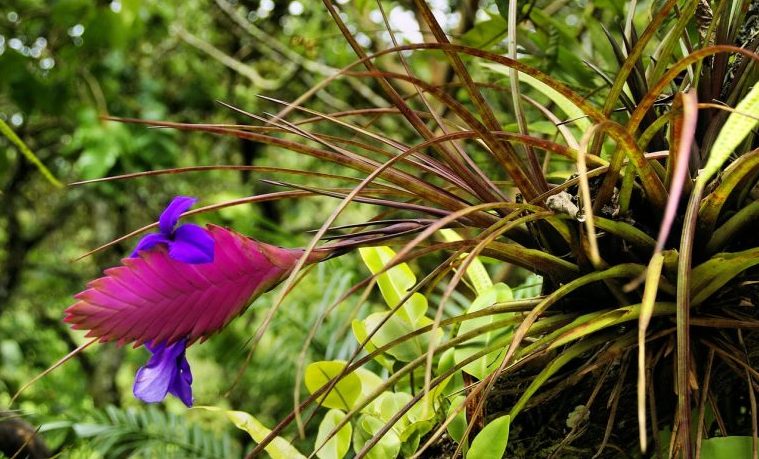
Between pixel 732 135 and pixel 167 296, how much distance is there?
24 centimetres

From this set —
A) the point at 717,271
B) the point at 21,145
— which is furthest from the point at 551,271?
the point at 21,145

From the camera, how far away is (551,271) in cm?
40

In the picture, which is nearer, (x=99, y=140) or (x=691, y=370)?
(x=691, y=370)

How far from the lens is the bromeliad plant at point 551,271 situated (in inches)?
12.9

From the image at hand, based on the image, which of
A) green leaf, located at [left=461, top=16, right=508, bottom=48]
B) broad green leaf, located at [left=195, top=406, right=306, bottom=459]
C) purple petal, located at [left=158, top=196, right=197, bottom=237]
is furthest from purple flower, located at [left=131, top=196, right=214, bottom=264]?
green leaf, located at [left=461, top=16, right=508, bottom=48]

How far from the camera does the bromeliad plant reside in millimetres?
328

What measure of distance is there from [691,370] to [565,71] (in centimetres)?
46

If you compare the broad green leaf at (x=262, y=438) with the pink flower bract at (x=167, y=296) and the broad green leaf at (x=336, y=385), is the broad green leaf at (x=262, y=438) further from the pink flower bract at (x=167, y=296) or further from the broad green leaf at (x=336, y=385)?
the pink flower bract at (x=167, y=296)

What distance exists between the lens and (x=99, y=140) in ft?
6.04

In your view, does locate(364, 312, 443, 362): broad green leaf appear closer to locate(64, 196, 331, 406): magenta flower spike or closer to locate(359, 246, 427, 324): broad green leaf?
locate(359, 246, 427, 324): broad green leaf

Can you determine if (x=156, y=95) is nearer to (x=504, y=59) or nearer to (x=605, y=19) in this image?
(x=605, y=19)

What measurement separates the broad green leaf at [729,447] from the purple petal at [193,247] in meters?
0.25

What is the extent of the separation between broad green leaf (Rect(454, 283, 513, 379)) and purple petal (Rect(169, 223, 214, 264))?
185 mm

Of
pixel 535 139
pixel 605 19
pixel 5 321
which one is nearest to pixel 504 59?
pixel 535 139
